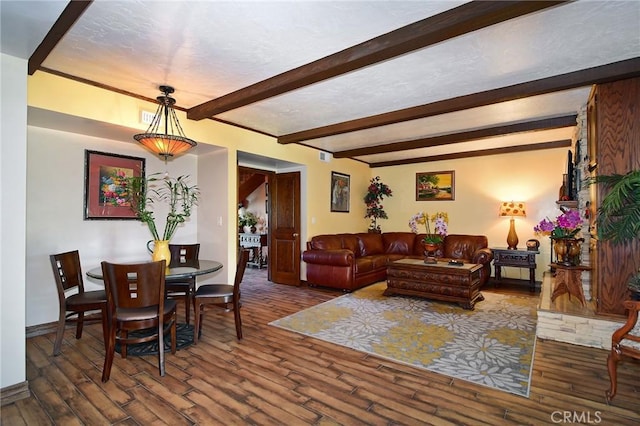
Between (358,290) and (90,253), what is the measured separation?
3.80 metres

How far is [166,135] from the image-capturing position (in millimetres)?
3037

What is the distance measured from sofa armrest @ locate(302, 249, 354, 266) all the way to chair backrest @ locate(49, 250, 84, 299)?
3185 mm

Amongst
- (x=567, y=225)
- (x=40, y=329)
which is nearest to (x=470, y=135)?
(x=567, y=225)

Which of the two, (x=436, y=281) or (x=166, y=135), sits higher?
(x=166, y=135)

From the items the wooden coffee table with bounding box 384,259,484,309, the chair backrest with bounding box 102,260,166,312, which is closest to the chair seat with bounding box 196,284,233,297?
the chair backrest with bounding box 102,260,166,312

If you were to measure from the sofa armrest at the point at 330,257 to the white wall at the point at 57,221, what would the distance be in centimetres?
264

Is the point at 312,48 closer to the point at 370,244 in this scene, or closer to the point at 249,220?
the point at 370,244

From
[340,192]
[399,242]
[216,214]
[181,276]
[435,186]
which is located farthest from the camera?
[435,186]

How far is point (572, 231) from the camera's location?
3.46 meters

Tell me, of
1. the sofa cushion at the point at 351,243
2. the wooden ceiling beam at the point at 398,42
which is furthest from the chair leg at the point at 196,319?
the sofa cushion at the point at 351,243

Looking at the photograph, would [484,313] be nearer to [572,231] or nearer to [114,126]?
[572,231]

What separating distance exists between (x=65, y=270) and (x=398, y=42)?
3.46 m

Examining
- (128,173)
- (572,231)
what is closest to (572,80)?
(572,231)

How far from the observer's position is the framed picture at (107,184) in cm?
→ 370
